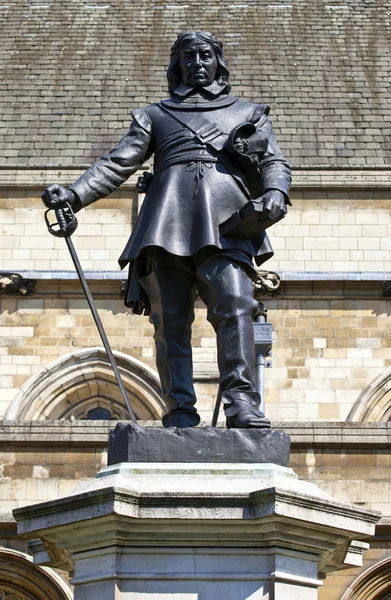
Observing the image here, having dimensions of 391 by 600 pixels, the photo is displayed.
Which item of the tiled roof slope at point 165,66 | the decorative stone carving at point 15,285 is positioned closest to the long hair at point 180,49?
the decorative stone carving at point 15,285

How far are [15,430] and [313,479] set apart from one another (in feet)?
8.47

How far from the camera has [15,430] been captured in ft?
38.3

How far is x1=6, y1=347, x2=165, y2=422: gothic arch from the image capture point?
18609 mm

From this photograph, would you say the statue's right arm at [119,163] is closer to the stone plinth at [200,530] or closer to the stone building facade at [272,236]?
the stone plinth at [200,530]

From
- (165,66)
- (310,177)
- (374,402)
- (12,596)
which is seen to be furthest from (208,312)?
(165,66)

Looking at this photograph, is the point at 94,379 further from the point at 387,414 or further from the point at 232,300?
the point at 232,300

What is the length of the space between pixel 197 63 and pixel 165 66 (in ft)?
49.2

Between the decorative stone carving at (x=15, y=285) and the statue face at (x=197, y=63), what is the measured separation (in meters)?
12.7

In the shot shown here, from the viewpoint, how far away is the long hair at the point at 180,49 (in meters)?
6.49

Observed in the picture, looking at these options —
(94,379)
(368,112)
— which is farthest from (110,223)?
(368,112)

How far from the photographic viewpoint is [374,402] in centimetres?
1838

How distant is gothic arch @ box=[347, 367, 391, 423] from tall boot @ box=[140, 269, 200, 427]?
12.3m

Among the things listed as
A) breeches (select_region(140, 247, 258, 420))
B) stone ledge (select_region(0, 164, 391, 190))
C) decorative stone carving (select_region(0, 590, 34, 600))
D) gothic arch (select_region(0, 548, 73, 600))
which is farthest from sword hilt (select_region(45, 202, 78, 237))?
stone ledge (select_region(0, 164, 391, 190))

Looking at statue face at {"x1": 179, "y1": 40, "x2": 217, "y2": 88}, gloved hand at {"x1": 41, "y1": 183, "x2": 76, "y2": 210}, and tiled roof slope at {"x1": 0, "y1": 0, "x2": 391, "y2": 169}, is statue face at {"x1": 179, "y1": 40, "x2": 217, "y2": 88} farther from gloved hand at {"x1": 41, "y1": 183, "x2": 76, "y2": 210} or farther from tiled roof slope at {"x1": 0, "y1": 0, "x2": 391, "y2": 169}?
tiled roof slope at {"x1": 0, "y1": 0, "x2": 391, "y2": 169}
